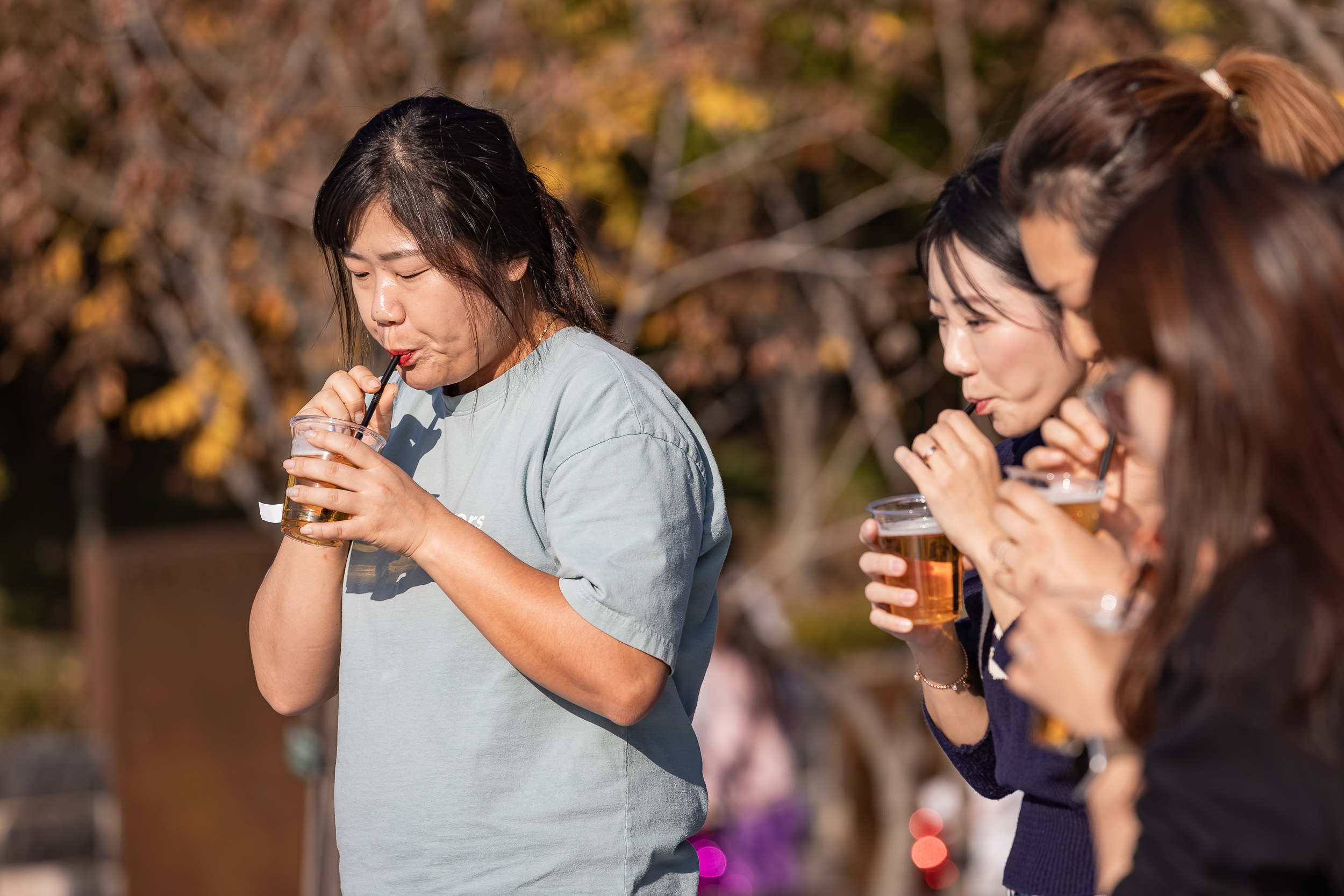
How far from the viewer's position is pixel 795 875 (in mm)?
5281

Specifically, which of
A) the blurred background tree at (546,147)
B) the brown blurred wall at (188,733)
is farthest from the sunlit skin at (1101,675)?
the brown blurred wall at (188,733)

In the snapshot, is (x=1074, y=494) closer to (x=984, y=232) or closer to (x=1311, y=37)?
(x=984, y=232)

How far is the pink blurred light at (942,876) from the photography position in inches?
232

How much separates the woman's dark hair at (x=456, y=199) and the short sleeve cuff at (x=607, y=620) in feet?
1.51

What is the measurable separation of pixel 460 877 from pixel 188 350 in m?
4.32

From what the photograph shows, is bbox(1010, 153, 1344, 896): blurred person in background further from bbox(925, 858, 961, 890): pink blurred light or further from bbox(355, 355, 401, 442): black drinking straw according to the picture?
bbox(925, 858, 961, 890): pink blurred light

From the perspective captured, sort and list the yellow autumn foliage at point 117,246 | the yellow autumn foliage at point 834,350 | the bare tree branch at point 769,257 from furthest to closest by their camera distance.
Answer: the yellow autumn foliage at point 834,350 < the bare tree branch at point 769,257 < the yellow autumn foliage at point 117,246

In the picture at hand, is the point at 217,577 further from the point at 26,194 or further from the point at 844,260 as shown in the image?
the point at 844,260

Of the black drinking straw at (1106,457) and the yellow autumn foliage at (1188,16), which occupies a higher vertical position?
the yellow autumn foliage at (1188,16)

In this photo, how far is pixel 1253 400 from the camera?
1.20 meters

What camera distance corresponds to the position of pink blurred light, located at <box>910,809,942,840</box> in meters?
5.85

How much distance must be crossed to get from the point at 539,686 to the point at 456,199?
0.72m

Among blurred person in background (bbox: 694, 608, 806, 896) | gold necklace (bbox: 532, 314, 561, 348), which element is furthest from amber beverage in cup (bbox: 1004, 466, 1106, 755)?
blurred person in background (bbox: 694, 608, 806, 896)

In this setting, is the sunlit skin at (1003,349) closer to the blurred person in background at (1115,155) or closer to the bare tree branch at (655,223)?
the blurred person in background at (1115,155)
